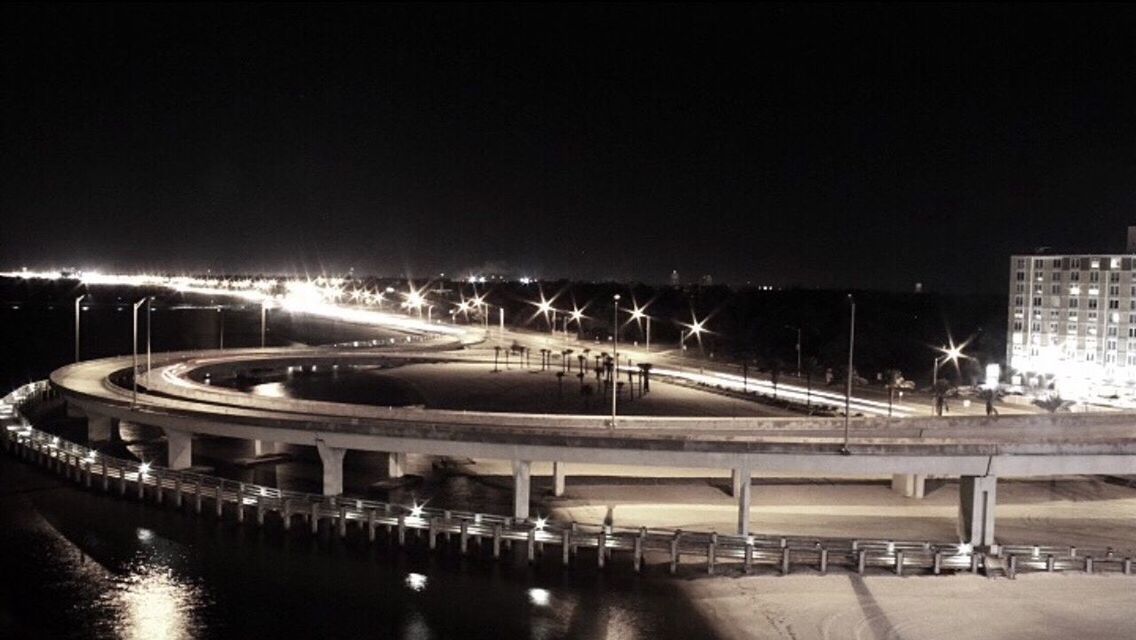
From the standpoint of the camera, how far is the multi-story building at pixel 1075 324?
86625 mm

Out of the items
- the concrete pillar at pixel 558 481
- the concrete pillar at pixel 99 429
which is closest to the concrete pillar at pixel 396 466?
the concrete pillar at pixel 558 481

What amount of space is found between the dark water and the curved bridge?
4.34m

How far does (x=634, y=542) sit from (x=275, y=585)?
14.5 meters

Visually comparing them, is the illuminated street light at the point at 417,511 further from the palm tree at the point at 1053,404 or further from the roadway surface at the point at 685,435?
the palm tree at the point at 1053,404

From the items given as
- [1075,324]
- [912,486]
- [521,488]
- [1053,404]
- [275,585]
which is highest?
[1075,324]

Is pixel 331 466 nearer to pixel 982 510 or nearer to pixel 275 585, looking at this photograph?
pixel 275 585

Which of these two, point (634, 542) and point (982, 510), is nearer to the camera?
point (634, 542)

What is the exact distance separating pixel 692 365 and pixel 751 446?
6242 cm

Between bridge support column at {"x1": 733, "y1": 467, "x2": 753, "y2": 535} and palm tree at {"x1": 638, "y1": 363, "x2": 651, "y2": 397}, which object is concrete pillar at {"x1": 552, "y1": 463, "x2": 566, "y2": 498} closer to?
bridge support column at {"x1": 733, "y1": 467, "x2": 753, "y2": 535}

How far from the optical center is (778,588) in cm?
3769

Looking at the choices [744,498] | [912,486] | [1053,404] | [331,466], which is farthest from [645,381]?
[744,498]

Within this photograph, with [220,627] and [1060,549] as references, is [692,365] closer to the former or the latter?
[1060,549]

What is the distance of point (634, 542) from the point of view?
133 ft

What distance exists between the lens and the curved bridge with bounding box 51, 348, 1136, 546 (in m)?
42.7
